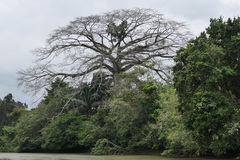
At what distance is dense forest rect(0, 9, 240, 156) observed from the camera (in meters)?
12.3

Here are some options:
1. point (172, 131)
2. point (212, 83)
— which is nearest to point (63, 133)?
point (172, 131)

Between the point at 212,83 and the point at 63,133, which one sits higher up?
the point at 212,83

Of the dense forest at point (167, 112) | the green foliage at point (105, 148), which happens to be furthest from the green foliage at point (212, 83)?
the green foliage at point (105, 148)

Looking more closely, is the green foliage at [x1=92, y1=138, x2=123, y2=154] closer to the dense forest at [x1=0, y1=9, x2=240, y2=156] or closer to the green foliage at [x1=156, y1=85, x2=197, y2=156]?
the dense forest at [x1=0, y1=9, x2=240, y2=156]

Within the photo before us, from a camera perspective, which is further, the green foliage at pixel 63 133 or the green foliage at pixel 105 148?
the green foliage at pixel 63 133

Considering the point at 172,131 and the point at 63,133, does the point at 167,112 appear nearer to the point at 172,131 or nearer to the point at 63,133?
the point at 172,131

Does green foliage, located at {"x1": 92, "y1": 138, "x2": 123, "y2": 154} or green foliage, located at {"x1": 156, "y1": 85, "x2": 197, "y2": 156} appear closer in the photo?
green foliage, located at {"x1": 156, "y1": 85, "x2": 197, "y2": 156}

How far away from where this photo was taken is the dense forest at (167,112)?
1226cm

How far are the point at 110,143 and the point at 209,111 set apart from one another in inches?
540

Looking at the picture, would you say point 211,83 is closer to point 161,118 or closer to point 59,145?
point 161,118

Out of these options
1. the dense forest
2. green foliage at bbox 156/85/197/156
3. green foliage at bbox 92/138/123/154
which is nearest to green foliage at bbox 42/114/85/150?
the dense forest

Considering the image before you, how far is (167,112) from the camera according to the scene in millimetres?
18016

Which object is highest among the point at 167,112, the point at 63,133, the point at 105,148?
the point at 167,112

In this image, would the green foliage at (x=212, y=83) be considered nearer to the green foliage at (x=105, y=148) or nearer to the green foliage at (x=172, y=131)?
the green foliage at (x=172, y=131)
